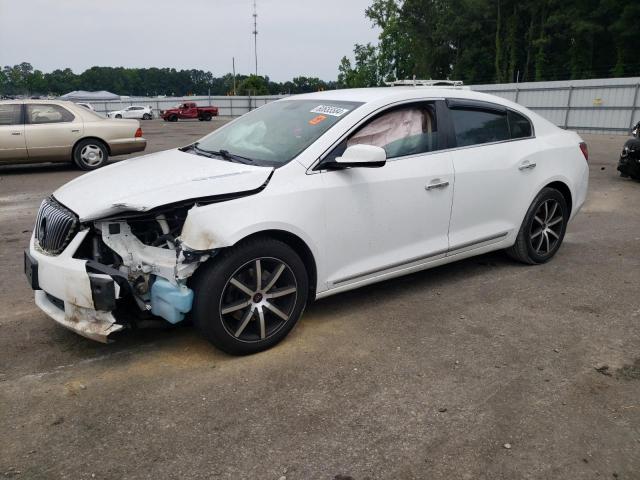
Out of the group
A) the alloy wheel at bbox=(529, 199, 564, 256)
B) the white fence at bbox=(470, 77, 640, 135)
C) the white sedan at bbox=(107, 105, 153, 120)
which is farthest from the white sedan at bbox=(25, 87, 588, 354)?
the white sedan at bbox=(107, 105, 153, 120)

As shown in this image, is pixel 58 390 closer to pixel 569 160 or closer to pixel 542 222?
pixel 542 222

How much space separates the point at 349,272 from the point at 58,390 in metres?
1.91

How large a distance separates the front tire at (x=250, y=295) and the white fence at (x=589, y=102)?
22.5 m

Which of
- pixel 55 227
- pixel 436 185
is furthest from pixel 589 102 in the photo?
pixel 55 227

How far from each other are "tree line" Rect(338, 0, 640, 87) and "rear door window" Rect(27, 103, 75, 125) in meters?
40.9

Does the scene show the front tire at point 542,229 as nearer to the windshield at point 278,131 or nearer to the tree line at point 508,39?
the windshield at point 278,131

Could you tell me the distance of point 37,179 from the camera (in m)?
10.8

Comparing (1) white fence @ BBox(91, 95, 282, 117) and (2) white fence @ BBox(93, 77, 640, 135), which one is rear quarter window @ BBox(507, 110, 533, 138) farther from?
(1) white fence @ BBox(91, 95, 282, 117)

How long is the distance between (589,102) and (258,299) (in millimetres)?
24271

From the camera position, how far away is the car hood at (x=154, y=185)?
312 centimetres

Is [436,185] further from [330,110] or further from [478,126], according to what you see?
[330,110]

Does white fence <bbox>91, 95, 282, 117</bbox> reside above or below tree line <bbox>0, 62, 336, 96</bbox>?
below

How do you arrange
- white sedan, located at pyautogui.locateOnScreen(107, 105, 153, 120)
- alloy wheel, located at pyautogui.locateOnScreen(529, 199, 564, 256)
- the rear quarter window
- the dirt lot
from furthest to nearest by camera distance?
white sedan, located at pyautogui.locateOnScreen(107, 105, 153, 120), alloy wheel, located at pyautogui.locateOnScreen(529, 199, 564, 256), the rear quarter window, the dirt lot

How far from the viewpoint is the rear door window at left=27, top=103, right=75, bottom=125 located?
1102 centimetres
